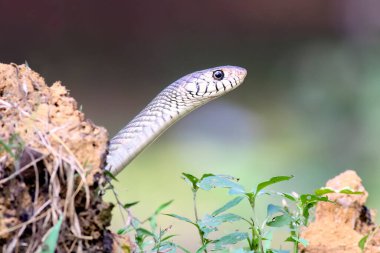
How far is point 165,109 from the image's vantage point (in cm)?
224

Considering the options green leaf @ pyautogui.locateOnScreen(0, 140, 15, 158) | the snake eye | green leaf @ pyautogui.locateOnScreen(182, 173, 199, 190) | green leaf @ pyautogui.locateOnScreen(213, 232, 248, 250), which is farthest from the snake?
green leaf @ pyautogui.locateOnScreen(0, 140, 15, 158)

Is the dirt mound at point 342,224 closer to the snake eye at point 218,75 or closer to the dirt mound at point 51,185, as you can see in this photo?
the dirt mound at point 51,185

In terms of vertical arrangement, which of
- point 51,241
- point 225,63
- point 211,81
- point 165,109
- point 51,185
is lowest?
point 51,241

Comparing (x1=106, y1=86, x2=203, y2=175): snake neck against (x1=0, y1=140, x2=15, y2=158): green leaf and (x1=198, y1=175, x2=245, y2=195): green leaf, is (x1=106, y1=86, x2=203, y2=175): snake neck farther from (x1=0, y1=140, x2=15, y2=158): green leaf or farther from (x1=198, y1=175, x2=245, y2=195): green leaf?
(x1=0, y1=140, x2=15, y2=158): green leaf

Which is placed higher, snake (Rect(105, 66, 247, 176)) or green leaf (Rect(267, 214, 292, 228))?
snake (Rect(105, 66, 247, 176))

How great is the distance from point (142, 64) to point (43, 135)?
351cm

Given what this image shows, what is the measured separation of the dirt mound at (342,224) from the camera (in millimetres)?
1668

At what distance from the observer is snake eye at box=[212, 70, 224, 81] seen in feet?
8.25

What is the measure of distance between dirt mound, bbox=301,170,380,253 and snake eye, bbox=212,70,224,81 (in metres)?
0.79

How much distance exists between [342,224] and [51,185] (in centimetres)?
91

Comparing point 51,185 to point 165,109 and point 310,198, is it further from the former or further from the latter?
point 165,109

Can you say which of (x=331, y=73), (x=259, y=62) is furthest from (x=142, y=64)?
(x=331, y=73)

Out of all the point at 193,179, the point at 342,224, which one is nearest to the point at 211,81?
the point at 342,224

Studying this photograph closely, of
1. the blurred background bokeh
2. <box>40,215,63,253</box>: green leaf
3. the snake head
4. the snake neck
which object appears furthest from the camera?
the blurred background bokeh
